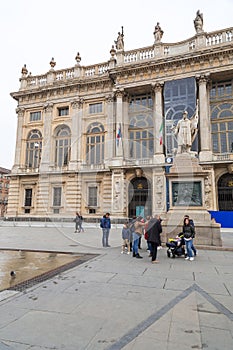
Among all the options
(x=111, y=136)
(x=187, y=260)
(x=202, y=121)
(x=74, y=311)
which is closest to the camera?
(x=74, y=311)

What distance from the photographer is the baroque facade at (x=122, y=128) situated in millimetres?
24812

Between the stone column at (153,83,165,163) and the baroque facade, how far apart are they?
0.38ft

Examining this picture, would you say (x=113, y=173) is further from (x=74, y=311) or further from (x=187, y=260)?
(x=74, y=311)

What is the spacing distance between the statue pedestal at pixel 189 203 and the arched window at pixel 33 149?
2455 cm

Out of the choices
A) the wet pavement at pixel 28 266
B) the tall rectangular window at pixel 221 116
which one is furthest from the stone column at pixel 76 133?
the wet pavement at pixel 28 266

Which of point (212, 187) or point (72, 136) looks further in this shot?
point (72, 136)

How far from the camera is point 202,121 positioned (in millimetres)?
24578

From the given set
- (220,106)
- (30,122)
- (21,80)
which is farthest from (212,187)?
(21,80)

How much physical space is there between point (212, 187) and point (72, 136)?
18266mm

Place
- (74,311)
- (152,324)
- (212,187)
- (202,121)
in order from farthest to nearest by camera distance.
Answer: (202,121)
(212,187)
(74,311)
(152,324)

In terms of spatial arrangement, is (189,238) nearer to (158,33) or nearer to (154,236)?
(154,236)

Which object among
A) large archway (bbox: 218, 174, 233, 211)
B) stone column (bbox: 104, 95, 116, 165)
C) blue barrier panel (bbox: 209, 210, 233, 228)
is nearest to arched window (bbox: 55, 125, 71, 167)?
stone column (bbox: 104, 95, 116, 165)

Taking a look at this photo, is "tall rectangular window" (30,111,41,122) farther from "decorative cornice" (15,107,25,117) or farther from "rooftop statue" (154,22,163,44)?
"rooftop statue" (154,22,163,44)

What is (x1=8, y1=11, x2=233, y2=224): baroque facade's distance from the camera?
2481 centimetres
